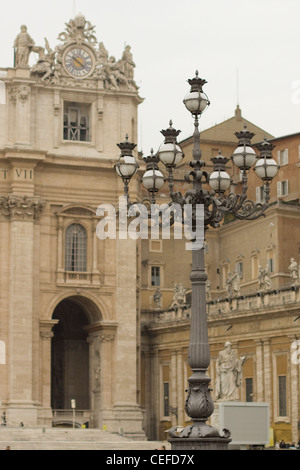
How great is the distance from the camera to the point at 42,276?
6731cm

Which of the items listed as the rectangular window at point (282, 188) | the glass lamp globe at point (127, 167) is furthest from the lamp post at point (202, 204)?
the rectangular window at point (282, 188)

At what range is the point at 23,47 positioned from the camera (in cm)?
6775

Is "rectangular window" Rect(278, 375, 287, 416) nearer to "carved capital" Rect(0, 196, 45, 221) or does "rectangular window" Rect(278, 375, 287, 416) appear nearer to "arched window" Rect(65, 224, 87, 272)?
"arched window" Rect(65, 224, 87, 272)

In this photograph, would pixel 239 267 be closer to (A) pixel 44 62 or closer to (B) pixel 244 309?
(B) pixel 244 309

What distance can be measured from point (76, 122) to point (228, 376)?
2164 centimetres

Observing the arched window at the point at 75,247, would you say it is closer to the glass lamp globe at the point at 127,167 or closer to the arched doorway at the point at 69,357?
the arched doorway at the point at 69,357

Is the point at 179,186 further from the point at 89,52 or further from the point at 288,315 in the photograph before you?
the point at 288,315

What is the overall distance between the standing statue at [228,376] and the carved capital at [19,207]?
1733 cm

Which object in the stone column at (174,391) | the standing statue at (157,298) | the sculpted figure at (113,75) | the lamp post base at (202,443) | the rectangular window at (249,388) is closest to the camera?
the lamp post base at (202,443)

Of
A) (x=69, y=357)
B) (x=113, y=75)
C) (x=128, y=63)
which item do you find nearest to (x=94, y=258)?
(x=69, y=357)

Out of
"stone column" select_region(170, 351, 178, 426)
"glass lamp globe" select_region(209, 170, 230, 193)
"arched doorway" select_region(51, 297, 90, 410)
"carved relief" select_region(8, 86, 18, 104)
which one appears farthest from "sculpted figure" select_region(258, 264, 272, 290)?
"glass lamp globe" select_region(209, 170, 230, 193)

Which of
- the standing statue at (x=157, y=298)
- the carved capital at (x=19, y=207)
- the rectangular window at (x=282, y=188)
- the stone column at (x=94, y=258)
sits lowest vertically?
the standing statue at (x=157, y=298)

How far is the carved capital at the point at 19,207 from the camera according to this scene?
217 feet

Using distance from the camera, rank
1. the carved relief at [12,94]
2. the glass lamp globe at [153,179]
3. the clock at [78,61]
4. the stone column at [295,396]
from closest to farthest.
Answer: the glass lamp globe at [153,179], the stone column at [295,396], the carved relief at [12,94], the clock at [78,61]
